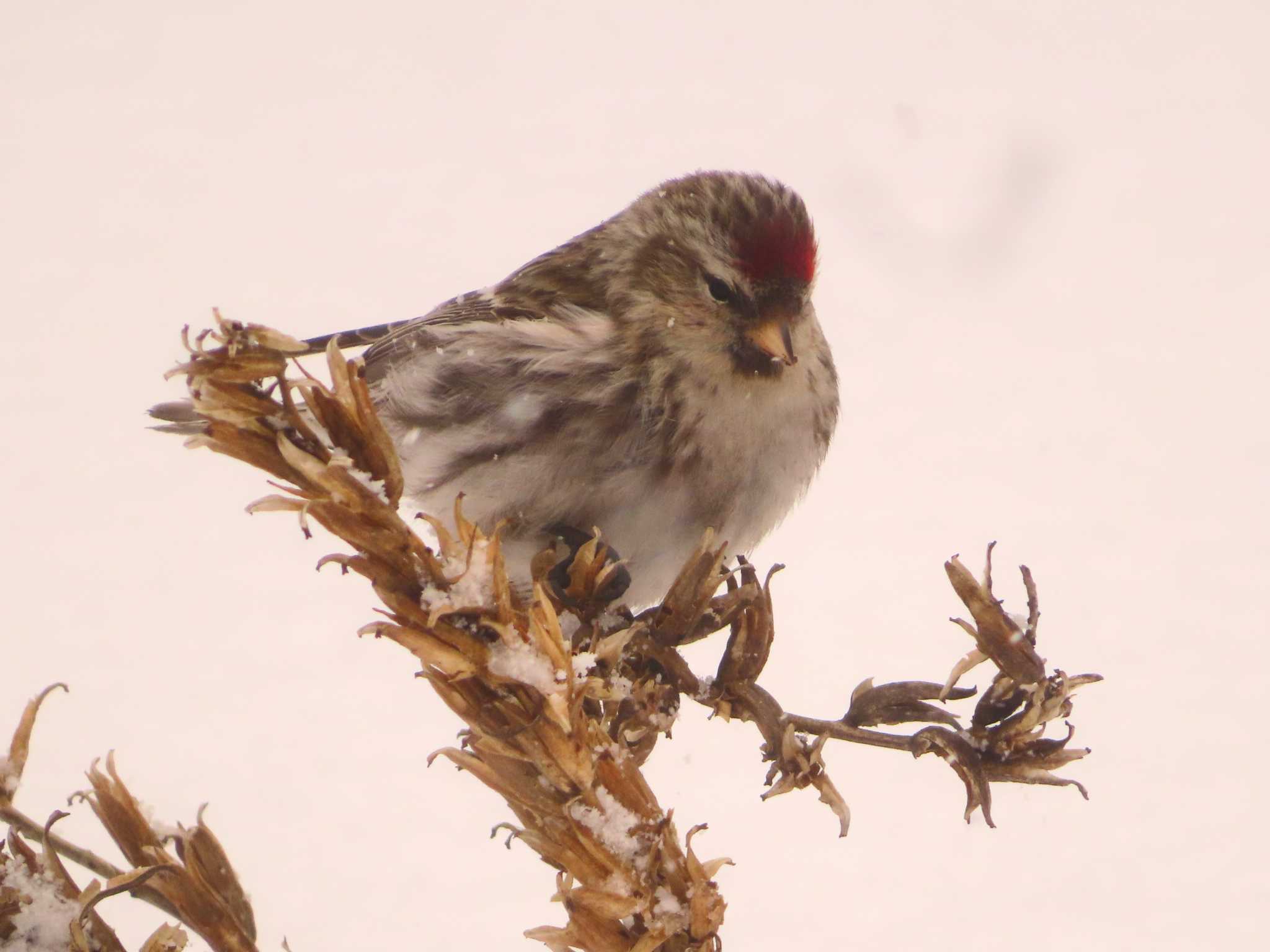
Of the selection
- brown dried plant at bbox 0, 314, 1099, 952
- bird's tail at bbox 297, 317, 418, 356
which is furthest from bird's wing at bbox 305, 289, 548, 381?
brown dried plant at bbox 0, 314, 1099, 952

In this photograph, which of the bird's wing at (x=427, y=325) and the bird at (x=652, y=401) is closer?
the bird at (x=652, y=401)

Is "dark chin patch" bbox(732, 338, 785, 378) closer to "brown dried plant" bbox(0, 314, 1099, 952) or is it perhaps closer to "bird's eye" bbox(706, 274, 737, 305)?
"bird's eye" bbox(706, 274, 737, 305)

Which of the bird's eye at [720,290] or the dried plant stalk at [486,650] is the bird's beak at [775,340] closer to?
the bird's eye at [720,290]

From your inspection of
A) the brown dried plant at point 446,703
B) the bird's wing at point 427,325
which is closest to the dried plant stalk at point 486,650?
the brown dried plant at point 446,703

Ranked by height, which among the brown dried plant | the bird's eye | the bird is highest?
the bird's eye

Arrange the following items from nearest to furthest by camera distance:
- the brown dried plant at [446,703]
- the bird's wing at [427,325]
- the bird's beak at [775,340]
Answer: the brown dried plant at [446,703] → the bird's beak at [775,340] → the bird's wing at [427,325]

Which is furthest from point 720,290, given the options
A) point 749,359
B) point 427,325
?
point 427,325

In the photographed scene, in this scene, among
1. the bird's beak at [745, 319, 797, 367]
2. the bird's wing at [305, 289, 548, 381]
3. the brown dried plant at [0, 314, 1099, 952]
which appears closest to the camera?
the brown dried plant at [0, 314, 1099, 952]

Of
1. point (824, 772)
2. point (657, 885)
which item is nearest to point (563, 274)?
point (824, 772)
